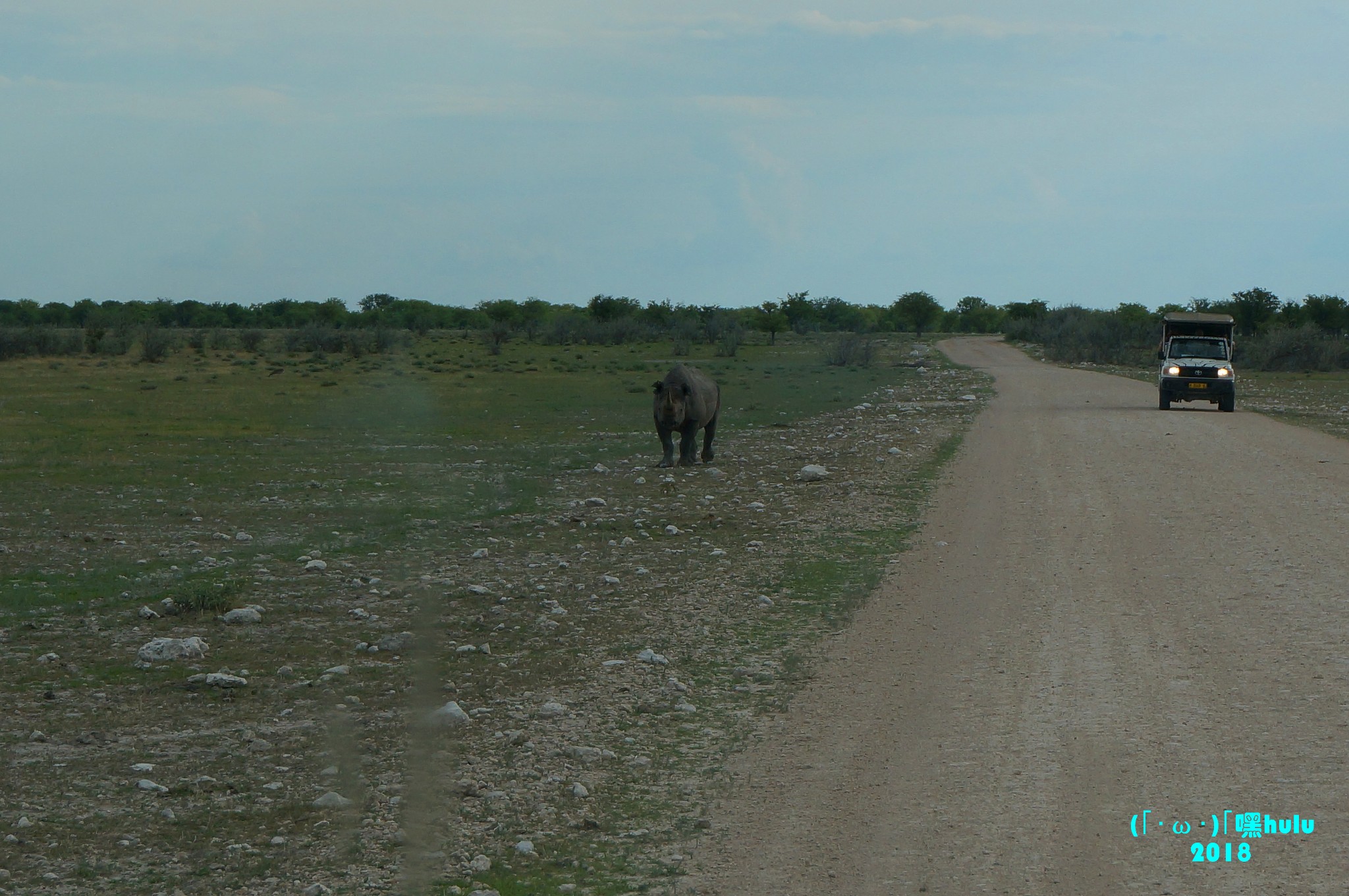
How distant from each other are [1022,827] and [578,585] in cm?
562

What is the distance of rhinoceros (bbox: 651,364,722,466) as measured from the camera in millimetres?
18031

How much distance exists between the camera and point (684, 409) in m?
18.2

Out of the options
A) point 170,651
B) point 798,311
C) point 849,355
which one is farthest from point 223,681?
point 798,311

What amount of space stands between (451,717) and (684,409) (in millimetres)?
11818

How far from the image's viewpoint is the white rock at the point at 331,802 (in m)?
5.42

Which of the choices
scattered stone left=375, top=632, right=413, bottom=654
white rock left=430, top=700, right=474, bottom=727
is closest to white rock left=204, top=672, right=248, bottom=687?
scattered stone left=375, top=632, right=413, bottom=654

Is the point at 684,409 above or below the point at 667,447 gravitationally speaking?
above

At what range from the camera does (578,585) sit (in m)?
10.2

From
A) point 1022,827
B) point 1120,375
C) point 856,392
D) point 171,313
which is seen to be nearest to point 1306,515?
point 1022,827

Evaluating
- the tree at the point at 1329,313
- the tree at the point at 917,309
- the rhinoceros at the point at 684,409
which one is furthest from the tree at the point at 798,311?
the rhinoceros at the point at 684,409

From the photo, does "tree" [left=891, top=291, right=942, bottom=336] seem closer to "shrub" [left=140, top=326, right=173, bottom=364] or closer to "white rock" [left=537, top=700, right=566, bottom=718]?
"shrub" [left=140, top=326, right=173, bottom=364]

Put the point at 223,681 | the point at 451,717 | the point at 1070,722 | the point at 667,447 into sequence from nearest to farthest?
the point at 1070,722 → the point at 451,717 → the point at 223,681 → the point at 667,447

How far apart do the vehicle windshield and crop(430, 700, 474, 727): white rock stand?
87.8 ft

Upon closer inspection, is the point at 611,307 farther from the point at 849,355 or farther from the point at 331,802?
the point at 331,802
